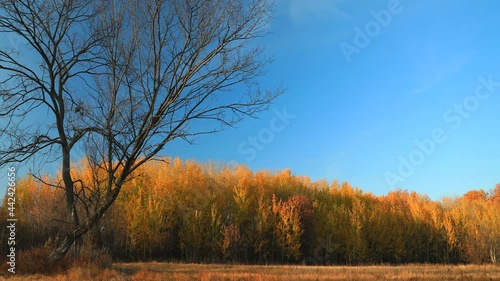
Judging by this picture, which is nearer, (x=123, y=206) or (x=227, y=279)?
(x=227, y=279)

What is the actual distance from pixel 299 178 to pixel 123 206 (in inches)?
1171

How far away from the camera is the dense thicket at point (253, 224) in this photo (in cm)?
4216

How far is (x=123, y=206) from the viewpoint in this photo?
43.8 meters

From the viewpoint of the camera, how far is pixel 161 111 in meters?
13.8

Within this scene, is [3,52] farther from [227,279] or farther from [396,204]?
[396,204]

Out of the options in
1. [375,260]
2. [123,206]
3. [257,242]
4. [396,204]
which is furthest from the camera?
[396,204]

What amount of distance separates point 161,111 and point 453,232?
162ft

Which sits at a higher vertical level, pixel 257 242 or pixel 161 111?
pixel 161 111

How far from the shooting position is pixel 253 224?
48.2m

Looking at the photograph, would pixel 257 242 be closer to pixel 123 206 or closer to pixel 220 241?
pixel 220 241

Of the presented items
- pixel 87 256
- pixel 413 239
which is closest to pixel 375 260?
pixel 413 239

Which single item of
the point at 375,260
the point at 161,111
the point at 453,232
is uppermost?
the point at 161,111

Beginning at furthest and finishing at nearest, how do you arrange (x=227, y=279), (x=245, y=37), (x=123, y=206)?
(x=123, y=206) → (x=245, y=37) → (x=227, y=279)

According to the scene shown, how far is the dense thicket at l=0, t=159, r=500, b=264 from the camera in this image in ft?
138
